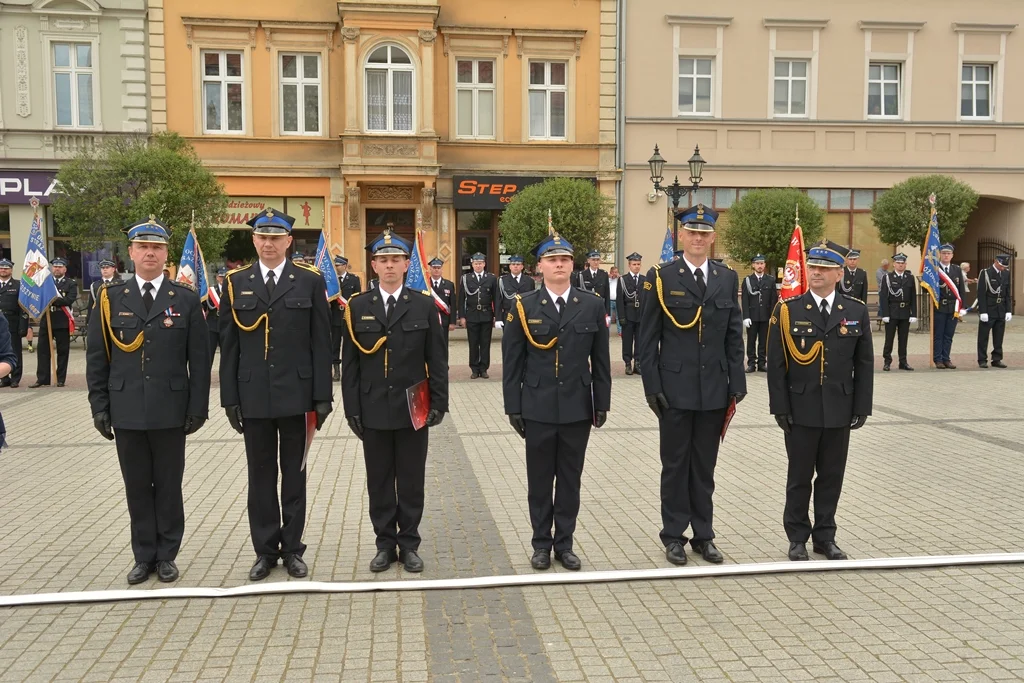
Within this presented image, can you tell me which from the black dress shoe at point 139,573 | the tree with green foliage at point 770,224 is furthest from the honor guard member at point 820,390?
the tree with green foliage at point 770,224

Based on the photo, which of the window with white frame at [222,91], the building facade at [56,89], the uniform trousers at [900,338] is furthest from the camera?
the window with white frame at [222,91]

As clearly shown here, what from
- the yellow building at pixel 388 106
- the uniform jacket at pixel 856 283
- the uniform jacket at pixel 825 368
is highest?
the yellow building at pixel 388 106

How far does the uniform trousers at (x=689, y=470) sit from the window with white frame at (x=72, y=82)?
24.3 m

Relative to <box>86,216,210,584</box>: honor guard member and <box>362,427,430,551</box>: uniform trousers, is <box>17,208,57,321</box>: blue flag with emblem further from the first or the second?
<box>362,427,430,551</box>: uniform trousers

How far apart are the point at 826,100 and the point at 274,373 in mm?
25842

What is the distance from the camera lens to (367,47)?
25688mm

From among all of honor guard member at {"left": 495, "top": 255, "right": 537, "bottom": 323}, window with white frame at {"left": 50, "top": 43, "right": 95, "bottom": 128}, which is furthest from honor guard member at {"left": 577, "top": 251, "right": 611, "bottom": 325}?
window with white frame at {"left": 50, "top": 43, "right": 95, "bottom": 128}

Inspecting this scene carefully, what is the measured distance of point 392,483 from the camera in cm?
590

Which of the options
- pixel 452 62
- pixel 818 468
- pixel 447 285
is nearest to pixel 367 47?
pixel 452 62

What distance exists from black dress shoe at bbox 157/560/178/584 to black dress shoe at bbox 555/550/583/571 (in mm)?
2324

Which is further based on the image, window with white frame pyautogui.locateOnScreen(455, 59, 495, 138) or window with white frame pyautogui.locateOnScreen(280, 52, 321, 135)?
window with white frame pyautogui.locateOnScreen(455, 59, 495, 138)

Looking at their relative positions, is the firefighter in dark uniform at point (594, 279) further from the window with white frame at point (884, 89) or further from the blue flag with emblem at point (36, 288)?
the window with white frame at point (884, 89)

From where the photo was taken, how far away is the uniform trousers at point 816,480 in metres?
6.00

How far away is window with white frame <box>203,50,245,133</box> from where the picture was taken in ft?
86.3
